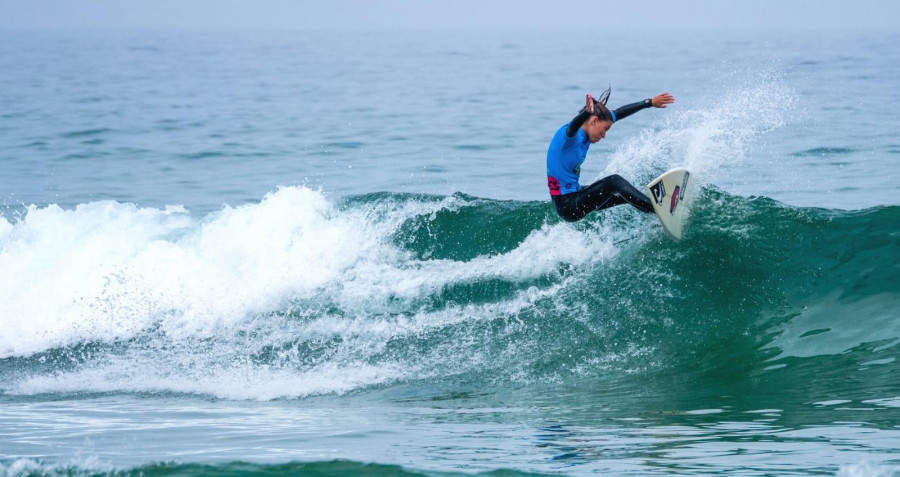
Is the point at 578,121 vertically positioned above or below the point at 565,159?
above

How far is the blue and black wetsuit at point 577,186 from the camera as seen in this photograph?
8156 mm

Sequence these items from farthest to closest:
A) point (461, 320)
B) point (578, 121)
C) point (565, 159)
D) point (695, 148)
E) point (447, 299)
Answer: point (695, 148) < point (447, 299) < point (461, 320) < point (565, 159) < point (578, 121)

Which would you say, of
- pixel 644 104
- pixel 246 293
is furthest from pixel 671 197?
pixel 246 293

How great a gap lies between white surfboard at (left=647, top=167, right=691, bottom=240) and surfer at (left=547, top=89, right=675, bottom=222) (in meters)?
0.12

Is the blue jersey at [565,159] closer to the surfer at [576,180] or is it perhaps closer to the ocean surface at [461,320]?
the surfer at [576,180]

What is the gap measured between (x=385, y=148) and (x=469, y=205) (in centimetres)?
838

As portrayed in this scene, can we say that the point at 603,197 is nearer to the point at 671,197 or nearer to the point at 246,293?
the point at 671,197

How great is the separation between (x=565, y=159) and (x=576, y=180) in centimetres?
24

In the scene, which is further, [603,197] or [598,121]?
[603,197]

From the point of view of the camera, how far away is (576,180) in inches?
329

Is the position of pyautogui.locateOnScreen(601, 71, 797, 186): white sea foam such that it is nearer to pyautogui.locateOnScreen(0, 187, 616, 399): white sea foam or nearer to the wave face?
the wave face

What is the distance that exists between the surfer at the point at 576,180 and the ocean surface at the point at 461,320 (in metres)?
0.88

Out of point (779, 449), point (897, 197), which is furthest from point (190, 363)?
point (897, 197)

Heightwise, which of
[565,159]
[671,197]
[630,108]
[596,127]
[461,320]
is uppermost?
[630,108]
